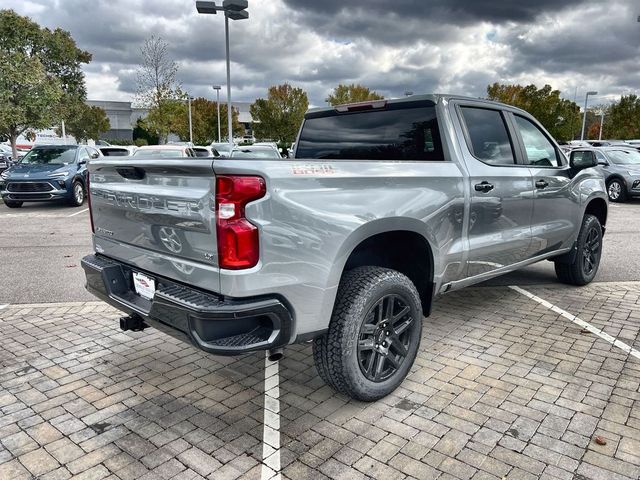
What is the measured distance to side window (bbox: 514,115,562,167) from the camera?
15.5 feet

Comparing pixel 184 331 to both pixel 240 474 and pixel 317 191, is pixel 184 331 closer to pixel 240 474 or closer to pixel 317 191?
pixel 240 474

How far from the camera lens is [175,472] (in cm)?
261

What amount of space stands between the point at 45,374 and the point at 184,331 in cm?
172

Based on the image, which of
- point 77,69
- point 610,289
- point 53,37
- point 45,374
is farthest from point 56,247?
point 77,69

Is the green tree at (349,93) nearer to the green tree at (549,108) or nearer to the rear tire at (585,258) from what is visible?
the green tree at (549,108)

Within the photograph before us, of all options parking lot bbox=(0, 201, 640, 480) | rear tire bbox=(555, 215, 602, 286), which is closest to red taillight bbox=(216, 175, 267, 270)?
parking lot bbox=(0, 201, 640, 480)

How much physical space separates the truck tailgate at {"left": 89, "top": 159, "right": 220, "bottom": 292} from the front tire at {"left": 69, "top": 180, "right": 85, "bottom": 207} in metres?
10.8

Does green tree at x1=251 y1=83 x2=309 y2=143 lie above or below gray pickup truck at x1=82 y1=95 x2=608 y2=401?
above

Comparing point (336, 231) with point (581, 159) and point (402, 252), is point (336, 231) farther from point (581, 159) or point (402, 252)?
point (581, 159)

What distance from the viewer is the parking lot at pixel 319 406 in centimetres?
268

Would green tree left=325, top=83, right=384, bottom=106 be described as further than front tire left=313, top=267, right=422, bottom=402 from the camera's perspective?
Yes

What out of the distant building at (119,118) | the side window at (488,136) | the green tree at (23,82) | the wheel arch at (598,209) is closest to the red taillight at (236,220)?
the side window at (488,136)

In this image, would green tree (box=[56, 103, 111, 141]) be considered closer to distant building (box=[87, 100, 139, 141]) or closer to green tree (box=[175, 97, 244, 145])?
green tree (box=[175, 97, 244, 145])

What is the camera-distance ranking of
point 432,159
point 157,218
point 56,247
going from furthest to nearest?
point 56,247, point 432,159, point 157,218
